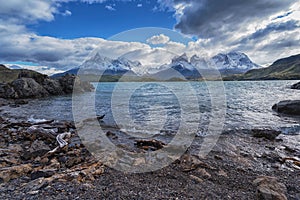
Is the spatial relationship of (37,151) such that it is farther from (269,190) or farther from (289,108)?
(289,108)

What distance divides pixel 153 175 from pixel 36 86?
54.8 meters

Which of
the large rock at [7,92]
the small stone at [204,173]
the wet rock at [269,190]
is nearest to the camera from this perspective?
the wet rock at [269,190]

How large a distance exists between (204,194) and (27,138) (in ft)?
38.1

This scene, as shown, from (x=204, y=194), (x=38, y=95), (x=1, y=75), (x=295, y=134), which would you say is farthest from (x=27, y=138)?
(x=1, y=75)

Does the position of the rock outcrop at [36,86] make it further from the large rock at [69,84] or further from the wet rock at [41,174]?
the wet rock at [41,174]

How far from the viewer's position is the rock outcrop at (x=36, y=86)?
46.4 meters

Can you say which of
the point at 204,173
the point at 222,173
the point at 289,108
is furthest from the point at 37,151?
the point at 289,108

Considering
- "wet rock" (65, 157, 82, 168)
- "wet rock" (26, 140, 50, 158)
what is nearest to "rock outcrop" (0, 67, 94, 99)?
"wet rock" (26, 140, 50, 158)

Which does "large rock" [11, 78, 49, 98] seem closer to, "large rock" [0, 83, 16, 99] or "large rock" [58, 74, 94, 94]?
"large rock" [0, 83, 16, 99]

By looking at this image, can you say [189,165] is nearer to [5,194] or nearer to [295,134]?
[5,194]

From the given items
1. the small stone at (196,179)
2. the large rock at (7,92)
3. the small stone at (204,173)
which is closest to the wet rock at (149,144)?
the small stone at (204,173)

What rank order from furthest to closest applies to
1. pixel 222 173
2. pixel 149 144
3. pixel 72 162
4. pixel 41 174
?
pixel 149 144, pixel 72 162, pixel 222 173, pixel 41 174

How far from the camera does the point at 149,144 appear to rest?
12.2 meters

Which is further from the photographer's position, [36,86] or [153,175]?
[36,86]
